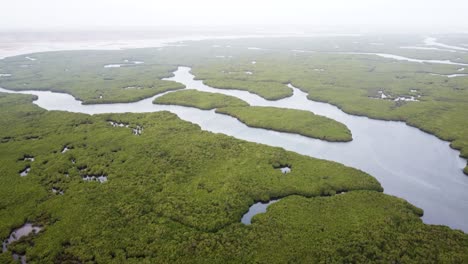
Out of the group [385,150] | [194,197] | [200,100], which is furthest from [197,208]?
[200,100]

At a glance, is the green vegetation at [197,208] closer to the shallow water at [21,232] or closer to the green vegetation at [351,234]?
the green vegetation at [351,234]

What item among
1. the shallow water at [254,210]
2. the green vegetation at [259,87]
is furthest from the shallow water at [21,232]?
the green vegetation at [259,87]

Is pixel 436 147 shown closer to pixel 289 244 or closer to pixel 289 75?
pixel 289 244

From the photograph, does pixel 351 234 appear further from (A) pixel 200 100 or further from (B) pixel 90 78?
(B) pixel 90 78

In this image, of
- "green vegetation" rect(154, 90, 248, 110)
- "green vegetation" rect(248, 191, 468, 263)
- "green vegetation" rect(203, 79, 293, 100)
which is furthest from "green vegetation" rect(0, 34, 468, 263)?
"green vegetation" rect(203, 79, 293, 100)

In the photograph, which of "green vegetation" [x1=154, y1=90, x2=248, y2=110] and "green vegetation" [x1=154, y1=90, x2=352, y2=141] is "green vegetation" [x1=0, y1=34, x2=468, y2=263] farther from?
"green vegetation" [x1=154, y1=90, x2=248, y2=110]

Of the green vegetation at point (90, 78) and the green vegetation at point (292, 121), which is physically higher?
the green vegetation at point (90, 78)

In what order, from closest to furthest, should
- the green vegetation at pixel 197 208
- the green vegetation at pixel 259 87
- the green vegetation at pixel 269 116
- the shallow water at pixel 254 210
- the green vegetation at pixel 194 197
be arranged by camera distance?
the green vegetation at pixel 197 208
the green vegetation at pixel 194 197
the shallow water at pixel 254 210
the green vegetation at pixel 269 116
the green vegetation at pixel 259 87
